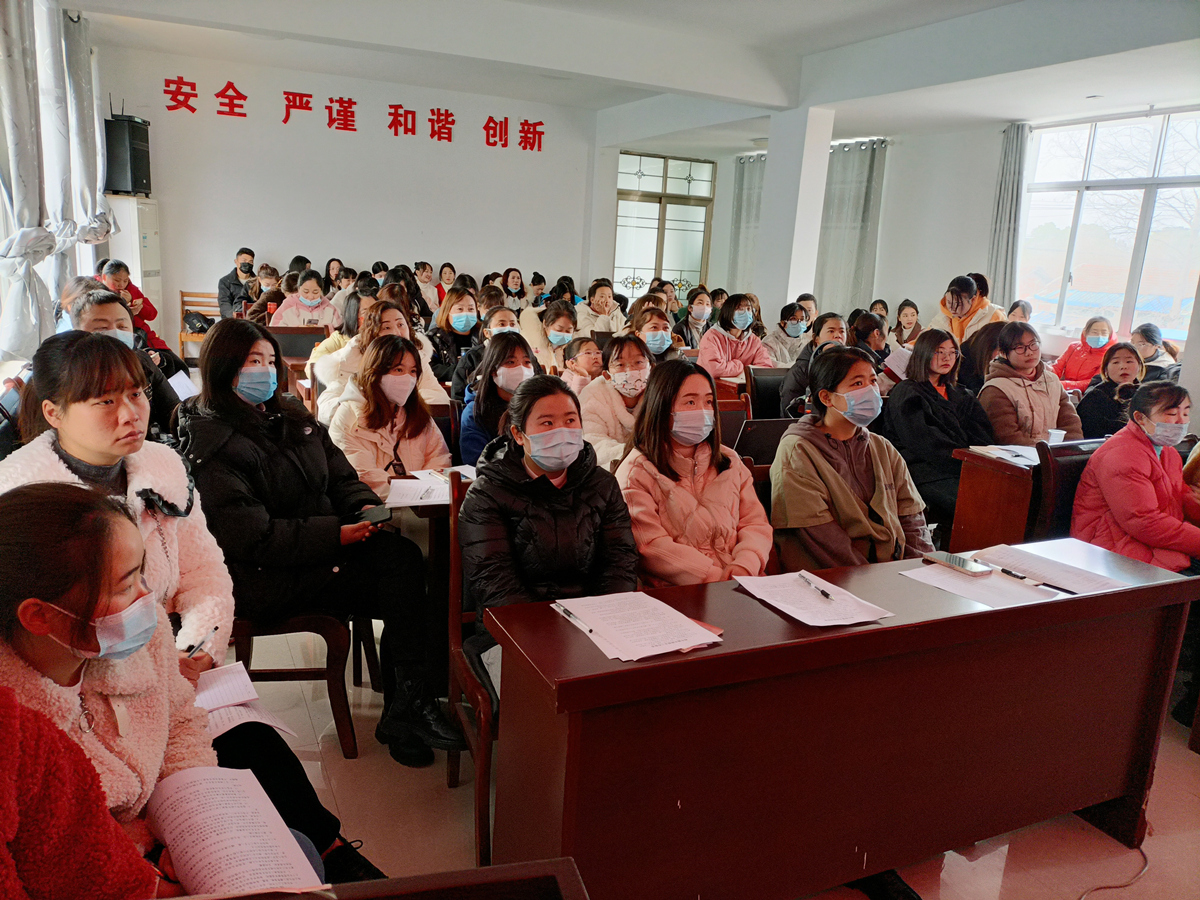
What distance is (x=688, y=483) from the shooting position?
2.31 metres

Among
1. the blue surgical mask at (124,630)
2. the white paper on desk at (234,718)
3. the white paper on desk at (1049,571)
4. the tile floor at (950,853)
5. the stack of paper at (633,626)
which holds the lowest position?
the tile floor at (950,853)

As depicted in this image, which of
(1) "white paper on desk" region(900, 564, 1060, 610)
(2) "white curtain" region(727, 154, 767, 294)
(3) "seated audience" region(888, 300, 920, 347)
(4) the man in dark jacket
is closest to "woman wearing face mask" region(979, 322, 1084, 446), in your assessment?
(1) "white paper on desk" region(900, 564, 1060, 610)

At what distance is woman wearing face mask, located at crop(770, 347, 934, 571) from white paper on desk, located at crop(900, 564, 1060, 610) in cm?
44

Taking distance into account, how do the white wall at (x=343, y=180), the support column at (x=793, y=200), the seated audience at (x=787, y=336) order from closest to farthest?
1. the seated audience at (x=787, y=336)
2. the support column at (x=793, y=200)
3. the white wall at (x=343, y=180)

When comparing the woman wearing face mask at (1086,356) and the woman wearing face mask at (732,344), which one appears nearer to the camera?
the woman wearing face mask at (732,344)

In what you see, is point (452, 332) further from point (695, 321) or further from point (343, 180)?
point (343, 180)

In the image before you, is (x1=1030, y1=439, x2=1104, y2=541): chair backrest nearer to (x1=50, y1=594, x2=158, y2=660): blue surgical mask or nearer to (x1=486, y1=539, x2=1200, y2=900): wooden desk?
(x1=486, y1=539, x2=1200, y2=900): wooden desk

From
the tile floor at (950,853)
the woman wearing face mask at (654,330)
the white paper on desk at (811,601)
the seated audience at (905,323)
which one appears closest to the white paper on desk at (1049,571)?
the white paper on desk at (811,601)

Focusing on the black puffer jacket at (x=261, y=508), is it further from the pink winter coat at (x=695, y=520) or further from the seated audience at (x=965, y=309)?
the seated audience at (x=965, y=309)

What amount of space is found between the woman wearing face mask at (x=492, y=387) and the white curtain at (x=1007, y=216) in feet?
21.9

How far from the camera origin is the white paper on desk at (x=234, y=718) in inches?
53.7

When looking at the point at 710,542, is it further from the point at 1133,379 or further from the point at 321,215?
the point at 321,215

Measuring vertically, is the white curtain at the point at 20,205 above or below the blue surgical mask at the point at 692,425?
above

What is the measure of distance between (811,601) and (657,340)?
347 cm
